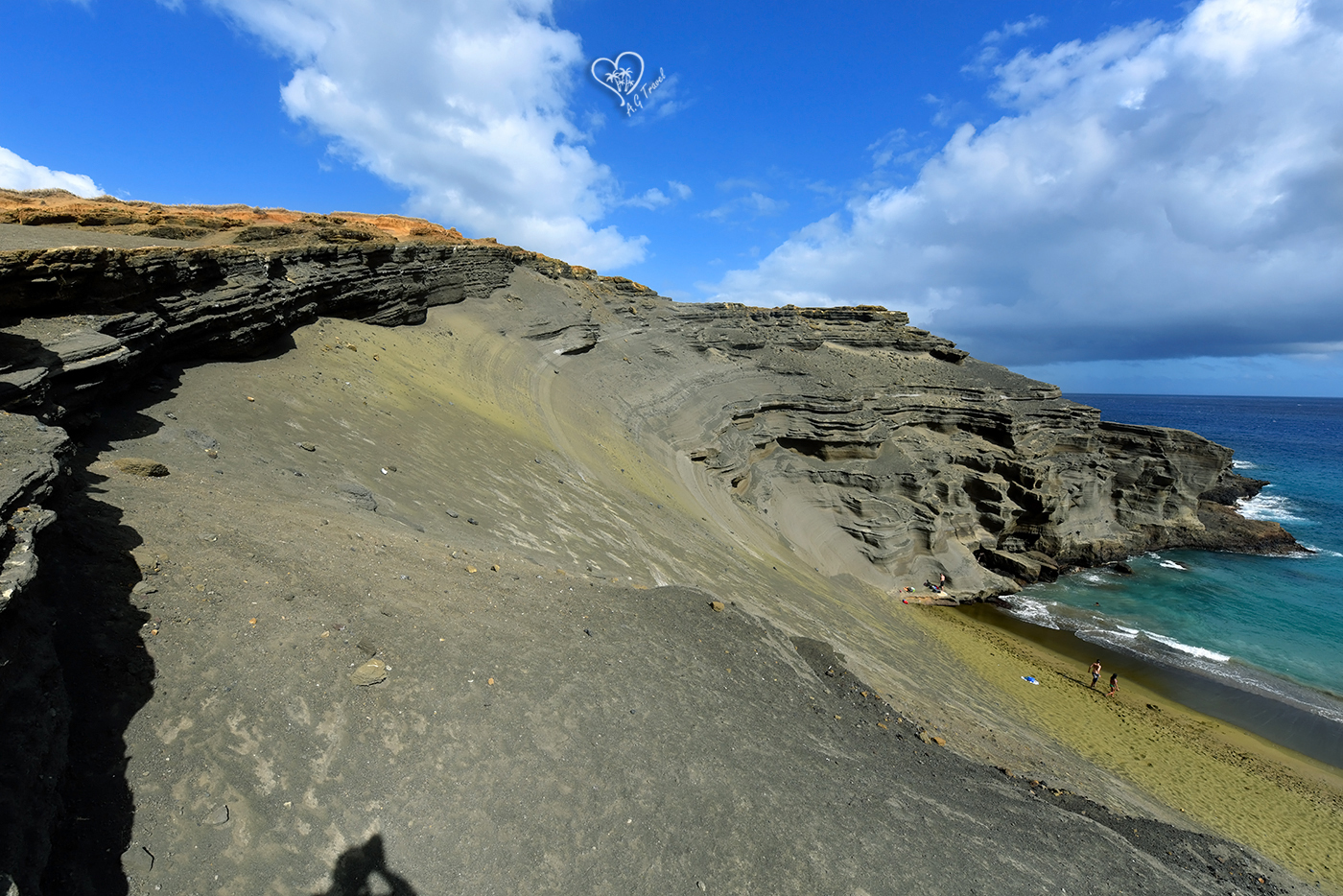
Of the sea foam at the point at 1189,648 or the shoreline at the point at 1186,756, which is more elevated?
the sea foam at the point at 1189,648

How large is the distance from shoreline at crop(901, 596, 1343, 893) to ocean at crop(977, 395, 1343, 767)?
4.30 feet

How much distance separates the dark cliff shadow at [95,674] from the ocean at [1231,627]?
24.5m

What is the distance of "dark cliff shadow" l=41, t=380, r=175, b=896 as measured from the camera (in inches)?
139

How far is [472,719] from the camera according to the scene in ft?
18.1

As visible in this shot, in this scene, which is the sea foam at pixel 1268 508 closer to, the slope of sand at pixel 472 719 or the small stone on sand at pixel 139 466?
the slope of sand at pixel 472 719

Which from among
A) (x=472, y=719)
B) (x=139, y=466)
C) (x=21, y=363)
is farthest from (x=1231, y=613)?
(x=21, y=363)

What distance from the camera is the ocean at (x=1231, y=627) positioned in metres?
17.3

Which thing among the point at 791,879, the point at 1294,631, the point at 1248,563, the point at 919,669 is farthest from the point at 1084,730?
the point at 1248,563

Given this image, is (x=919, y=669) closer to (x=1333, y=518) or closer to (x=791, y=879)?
(x=791, y=879)

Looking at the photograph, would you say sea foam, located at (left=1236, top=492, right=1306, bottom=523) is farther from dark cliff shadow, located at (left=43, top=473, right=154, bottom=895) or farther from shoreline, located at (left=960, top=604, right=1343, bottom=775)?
dark cliff shadow, located at (left=43, top=473, right=154, bottom=895)

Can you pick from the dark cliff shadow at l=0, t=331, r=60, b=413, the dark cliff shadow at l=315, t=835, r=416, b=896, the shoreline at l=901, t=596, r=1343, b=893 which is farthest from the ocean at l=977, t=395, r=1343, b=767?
the dark cliff shadow at l=0, t=331, r=60, b=413

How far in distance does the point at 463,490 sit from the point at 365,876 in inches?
304

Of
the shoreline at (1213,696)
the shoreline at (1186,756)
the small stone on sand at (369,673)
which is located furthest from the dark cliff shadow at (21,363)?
the shoreline at (1213,696)

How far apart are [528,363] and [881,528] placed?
53.9 feet
